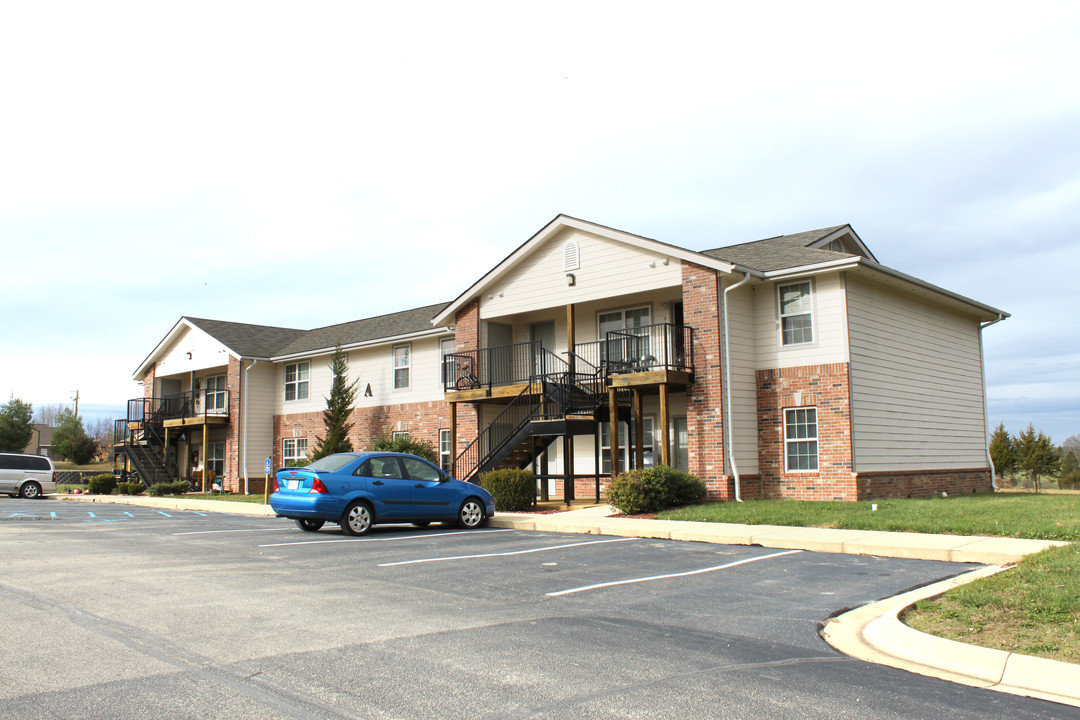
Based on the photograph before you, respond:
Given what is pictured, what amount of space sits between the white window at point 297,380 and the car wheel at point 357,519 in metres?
20.3

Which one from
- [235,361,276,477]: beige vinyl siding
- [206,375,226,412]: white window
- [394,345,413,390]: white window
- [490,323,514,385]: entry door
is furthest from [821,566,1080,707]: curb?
[206,375,226,412]: white window

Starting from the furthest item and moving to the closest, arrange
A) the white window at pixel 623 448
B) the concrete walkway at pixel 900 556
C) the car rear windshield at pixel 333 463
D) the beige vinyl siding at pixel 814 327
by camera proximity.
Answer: the white window at pixel 623 448 → the beige vinyl siding at pixel 814 327 → the car rear windshield at pixel 333 463 → the concrete walkway at pixel 900 556

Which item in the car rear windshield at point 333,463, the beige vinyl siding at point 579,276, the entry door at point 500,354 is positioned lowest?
the car rear windshield at point 333,463

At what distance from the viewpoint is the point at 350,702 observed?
194 inches

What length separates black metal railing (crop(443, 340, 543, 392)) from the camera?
24.4m

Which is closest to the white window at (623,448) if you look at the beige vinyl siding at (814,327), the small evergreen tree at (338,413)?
the beige vinyl siding at (814,327)

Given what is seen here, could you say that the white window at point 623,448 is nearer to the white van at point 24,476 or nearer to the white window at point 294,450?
the white window at point 294,450

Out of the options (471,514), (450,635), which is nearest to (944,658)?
(450,635)

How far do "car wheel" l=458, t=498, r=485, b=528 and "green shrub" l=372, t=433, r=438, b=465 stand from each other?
7.82 m

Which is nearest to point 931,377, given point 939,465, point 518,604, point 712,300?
point 939,465

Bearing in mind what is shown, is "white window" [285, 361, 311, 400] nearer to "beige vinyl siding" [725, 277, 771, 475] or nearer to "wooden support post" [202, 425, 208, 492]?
"wooden support post" [202, 425, 208, 492]

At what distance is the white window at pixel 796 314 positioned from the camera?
19672 mm

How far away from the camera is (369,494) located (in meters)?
14.5

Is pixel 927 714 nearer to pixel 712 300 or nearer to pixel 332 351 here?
pixel 712 300
